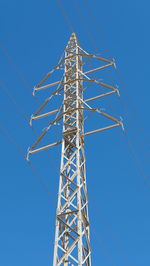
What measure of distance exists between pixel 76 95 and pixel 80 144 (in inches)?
110

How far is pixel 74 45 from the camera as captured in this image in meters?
19.0

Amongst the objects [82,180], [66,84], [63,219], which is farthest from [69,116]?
[63,219]

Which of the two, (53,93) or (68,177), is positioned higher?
(53,93)

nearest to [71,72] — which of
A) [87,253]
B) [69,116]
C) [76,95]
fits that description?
[76,95]

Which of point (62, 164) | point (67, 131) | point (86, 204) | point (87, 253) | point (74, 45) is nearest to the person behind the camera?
point (87, 253)

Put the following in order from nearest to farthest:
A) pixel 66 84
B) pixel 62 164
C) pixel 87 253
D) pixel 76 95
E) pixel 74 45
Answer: pixel 87 253 < pixel 62 164 < pixel 76 95 < pixel 66 84 < pixel 74 45

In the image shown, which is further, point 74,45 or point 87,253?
point 74,45

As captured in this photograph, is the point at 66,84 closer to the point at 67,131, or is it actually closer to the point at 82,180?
the point at 67,131

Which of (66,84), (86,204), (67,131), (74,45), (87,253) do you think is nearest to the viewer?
(87,253)

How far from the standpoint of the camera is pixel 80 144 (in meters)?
13.2

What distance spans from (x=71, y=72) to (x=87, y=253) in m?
8.98

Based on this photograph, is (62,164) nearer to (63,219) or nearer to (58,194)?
(58,194)

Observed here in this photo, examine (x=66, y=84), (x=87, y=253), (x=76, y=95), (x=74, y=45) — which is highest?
(x=74, y=45)

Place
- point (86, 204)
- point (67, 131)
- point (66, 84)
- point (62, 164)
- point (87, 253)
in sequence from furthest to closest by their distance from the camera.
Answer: point (66, 84) → point (67, 131) → point (62, 164) → point (86, 204) → point (87, 253)
